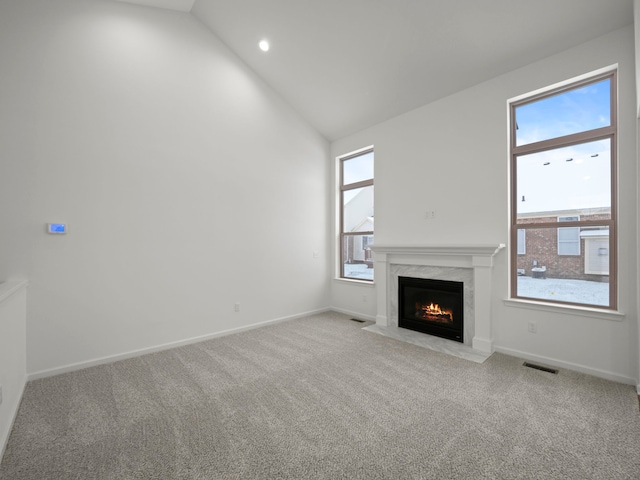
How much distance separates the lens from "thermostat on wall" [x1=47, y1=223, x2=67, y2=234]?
9.70ft

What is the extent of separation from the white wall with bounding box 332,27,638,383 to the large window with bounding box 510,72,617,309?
6.1 inches

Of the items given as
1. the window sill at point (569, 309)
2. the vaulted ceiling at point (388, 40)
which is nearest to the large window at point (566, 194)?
the window sill at point (569, 309)

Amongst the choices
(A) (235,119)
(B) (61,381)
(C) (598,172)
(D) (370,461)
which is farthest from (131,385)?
(C) (598,172)

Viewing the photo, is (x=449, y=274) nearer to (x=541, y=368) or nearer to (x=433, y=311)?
(x=433, y=311)

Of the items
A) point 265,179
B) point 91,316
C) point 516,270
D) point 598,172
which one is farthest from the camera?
point 265,179

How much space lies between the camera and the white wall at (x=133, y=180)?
290 centimetres

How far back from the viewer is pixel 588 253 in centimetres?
299

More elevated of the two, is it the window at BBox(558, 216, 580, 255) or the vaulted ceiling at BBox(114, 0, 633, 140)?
the vaulted ceiling at BBox(114, 0, 633, 140)

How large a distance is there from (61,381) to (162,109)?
3.08 meters

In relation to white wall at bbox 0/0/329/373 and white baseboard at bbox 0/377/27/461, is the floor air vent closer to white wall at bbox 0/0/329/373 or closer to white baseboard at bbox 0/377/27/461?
white wall at bbox 0/0/329/373

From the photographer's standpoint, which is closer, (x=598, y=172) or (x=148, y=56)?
(x=598, y=172)

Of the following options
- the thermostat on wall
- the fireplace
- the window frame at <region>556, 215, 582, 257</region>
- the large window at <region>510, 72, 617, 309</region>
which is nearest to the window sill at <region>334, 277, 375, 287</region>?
the fireplace

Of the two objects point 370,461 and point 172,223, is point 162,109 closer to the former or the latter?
point 172,223

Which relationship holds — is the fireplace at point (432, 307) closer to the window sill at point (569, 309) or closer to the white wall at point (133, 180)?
the window sill at point (569, 309)
